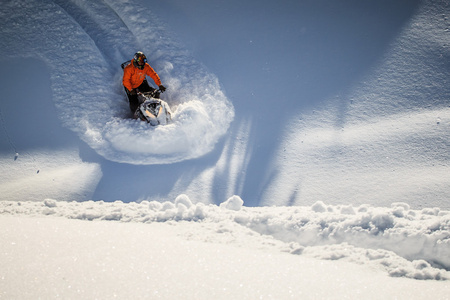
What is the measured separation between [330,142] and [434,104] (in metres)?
1.60

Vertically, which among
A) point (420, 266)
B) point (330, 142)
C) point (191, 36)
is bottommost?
point (420, 266)

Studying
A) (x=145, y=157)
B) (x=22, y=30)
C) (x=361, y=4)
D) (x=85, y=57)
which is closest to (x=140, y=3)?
(x=85, y=57)

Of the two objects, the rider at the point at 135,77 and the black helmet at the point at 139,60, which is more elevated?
the black helmet at the point at 139,60

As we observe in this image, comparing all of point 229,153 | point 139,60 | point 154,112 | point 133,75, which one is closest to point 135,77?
point 133,75

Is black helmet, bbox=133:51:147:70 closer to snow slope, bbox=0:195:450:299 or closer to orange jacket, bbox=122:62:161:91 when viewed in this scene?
orange jacket, bbox=122:62:161:91

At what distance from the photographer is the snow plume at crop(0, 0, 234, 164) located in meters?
4.38

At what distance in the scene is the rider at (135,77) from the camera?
456 centimetres

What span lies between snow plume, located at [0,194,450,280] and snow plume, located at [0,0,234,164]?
138 cm

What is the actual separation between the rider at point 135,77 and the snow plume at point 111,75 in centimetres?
30

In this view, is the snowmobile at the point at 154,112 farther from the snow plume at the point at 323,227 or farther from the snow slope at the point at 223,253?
the snow slope at the point at 223,253

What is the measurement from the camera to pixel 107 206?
10.3ft

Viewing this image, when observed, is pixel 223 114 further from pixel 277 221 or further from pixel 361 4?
pixel 361 4

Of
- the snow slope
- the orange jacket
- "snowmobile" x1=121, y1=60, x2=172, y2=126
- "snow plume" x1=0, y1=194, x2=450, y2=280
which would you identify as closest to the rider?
the orange jacket

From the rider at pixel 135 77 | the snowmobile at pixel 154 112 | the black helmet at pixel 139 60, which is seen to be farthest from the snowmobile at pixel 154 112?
the black helmet at pixel 139 60
